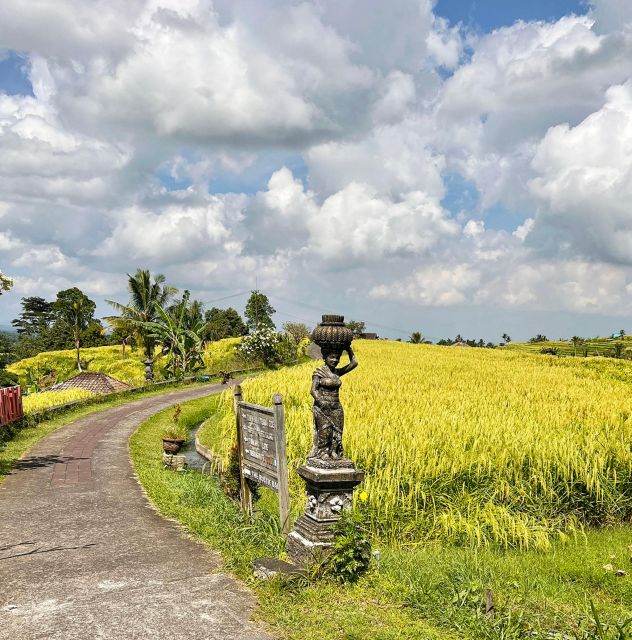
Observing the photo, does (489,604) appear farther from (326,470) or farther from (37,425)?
(37,425)

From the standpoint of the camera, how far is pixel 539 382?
18.5 meters

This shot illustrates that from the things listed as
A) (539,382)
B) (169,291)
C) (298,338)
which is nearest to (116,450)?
(539,382)

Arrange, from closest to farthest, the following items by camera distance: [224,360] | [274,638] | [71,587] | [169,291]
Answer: [274,638] < [71,587] < [169,291] < [224,360]

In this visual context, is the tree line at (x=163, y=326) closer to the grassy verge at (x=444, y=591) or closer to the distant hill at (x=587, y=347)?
the grassy verge at (x=444, y=591)

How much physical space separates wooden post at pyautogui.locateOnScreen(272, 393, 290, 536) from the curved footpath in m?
0.92

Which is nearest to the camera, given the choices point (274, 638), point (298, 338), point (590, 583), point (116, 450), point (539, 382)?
point (274, 638)

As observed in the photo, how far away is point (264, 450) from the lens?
23.6 feet

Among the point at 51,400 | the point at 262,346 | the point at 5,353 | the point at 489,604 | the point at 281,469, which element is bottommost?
the point at 51,400

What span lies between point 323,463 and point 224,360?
4486cm

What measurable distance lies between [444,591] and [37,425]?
1590cm

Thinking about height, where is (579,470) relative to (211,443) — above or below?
above

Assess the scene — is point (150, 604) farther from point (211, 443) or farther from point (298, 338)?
point (298, 338)

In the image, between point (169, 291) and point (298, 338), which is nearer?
point (169, 291)

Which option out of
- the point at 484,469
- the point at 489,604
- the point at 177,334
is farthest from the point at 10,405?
the point at 177,334
